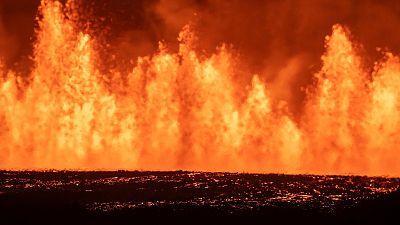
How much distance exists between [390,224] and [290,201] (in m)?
40.7

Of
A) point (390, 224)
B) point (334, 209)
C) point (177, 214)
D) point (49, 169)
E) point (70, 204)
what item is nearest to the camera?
point (390, 224)

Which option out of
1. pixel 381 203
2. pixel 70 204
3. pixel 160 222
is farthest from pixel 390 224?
pixel 70 204

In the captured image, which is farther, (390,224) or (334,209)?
(334,209)

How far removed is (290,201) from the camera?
82.2 meters

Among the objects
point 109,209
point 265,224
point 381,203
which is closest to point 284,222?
point 265,224

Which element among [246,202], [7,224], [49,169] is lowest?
[7,224]

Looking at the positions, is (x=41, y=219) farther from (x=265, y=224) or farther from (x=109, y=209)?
(x=265, y=224)

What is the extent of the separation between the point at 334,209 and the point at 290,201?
14.6 m

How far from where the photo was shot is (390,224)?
137 ft

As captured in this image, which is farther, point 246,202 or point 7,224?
point 246,202

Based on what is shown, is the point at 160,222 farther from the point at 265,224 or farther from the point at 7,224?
the point at 7,224

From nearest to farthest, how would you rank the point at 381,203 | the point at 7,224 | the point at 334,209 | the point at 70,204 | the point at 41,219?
the point at 381,203
the point at 7,224
the point at 41,219
the point at 334,209
the point at 70,204

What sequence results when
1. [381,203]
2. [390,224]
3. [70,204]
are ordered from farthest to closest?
1. [70,204]
2. [381,203]
3. [390,224]

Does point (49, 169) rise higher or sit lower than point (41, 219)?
higher
